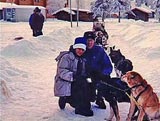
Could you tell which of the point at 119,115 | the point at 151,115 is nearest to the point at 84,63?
the point at 119,115

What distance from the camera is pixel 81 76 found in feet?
23.2

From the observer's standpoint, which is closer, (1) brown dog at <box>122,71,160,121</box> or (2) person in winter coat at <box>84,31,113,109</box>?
(1) brown dog at <box>122,71,160,121</box>

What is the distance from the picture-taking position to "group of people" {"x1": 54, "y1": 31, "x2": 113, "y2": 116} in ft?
23.2

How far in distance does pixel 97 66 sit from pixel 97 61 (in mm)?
95

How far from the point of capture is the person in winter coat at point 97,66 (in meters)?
7.05

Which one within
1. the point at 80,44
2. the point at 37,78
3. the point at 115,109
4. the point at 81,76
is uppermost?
the point at 80,44

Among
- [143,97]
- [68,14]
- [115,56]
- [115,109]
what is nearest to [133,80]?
[143,97]

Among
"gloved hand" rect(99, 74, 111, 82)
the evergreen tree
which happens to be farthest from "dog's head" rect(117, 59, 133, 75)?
the evergreen tree

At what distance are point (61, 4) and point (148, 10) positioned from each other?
614 inches

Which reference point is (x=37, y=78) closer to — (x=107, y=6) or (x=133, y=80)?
(x=133, y=80)

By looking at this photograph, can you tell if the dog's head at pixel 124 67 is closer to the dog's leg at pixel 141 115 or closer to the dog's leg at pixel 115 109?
the dog's leg at pixel 115 109

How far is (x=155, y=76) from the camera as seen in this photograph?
35.3ft

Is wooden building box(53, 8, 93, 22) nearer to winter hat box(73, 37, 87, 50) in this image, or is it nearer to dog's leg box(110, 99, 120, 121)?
winter hat box(73, 37, 87, 50)

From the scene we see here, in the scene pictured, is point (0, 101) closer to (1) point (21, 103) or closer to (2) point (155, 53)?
(1) point (21, 103)
